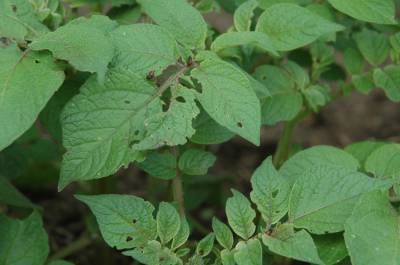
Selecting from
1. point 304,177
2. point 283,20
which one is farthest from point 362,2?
point 304,177

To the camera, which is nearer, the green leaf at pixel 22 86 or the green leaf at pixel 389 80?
the green leaf at pixel 22 86

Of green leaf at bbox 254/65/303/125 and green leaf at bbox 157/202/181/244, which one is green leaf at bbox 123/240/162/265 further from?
green leaf at bbox 254/65/303/125

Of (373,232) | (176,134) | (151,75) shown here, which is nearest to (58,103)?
(151,75)

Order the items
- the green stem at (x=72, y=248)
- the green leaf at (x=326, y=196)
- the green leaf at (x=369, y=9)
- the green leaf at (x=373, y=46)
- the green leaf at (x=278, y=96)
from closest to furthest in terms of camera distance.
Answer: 1. the green leaf at (x=326, y=196)
2. the green leaf at (x=369, y=9)
3. the green leaf at (x=278, y=96)
4. the green leaf at (x=373, y=46)
5. the green stem at (x=72, y=248)

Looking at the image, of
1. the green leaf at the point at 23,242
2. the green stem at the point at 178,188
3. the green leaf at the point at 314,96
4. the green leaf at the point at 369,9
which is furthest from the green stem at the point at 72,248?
the green leaf at the point at 369,9

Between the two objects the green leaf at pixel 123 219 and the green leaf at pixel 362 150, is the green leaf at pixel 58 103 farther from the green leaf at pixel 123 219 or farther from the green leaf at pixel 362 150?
the green leaf at pixel 362 150

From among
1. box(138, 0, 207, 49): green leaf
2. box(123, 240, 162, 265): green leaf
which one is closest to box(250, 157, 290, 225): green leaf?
box(123, 240, 162, 265): green leaf
